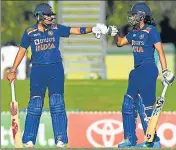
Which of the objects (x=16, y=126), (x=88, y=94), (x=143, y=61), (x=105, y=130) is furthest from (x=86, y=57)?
(x=143, y=61)

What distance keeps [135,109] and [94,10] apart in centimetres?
1449

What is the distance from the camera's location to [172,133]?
1366 centimetres

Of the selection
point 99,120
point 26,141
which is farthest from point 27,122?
point 99,120

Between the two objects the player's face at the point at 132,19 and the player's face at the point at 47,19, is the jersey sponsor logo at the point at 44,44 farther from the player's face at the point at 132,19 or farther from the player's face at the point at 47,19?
the player's face at the point at 132,19

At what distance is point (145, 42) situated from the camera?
36.5 feet

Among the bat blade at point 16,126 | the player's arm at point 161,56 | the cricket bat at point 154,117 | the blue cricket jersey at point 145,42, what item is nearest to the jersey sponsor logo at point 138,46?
the blue cricket jersey at point 145,42

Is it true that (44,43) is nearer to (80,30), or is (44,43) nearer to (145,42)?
(80,30)

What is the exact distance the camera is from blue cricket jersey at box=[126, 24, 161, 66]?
1110cm

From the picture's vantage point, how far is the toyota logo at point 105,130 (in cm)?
1394

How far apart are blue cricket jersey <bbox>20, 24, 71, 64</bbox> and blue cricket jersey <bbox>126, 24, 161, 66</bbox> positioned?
96 centimetres

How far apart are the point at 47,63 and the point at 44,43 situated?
0.25 m

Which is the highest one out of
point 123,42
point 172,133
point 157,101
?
point 123,42

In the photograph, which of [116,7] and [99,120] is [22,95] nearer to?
[99,120]

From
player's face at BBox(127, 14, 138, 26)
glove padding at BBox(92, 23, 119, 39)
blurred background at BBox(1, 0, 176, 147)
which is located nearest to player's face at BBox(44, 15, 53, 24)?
glove padding at BBox(92, 23, 119, 39)
